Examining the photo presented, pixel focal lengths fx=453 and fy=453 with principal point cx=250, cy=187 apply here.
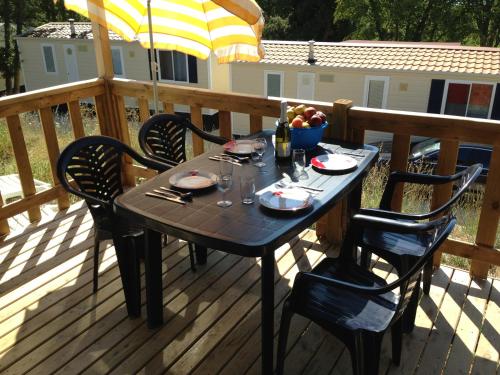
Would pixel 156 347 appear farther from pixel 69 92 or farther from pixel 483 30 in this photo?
pixel 483 30

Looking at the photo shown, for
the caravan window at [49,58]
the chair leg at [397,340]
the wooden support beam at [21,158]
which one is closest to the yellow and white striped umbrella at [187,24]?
the wooden support beam at [21,158]

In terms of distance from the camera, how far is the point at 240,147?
2.70 meters

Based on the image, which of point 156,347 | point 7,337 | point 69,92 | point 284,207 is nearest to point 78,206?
point 69,92

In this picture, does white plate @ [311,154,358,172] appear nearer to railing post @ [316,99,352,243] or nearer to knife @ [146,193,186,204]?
railing post @ [316,99,352,243]

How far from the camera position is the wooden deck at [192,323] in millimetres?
2148

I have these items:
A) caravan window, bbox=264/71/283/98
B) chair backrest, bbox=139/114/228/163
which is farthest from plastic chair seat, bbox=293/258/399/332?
caravan window, bbox=264/71/283/98

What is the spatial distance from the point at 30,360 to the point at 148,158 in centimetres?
126

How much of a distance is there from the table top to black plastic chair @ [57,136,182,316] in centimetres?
35

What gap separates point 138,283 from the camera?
7.93 feet

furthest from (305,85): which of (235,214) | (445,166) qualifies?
(235,214)

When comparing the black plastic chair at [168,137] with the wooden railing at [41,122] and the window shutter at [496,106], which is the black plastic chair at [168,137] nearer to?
the wooden railing at [41,122]

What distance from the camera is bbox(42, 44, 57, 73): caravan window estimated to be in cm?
1634

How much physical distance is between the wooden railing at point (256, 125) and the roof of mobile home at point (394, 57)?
9343 millimetres

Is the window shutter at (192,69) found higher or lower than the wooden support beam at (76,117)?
lower
